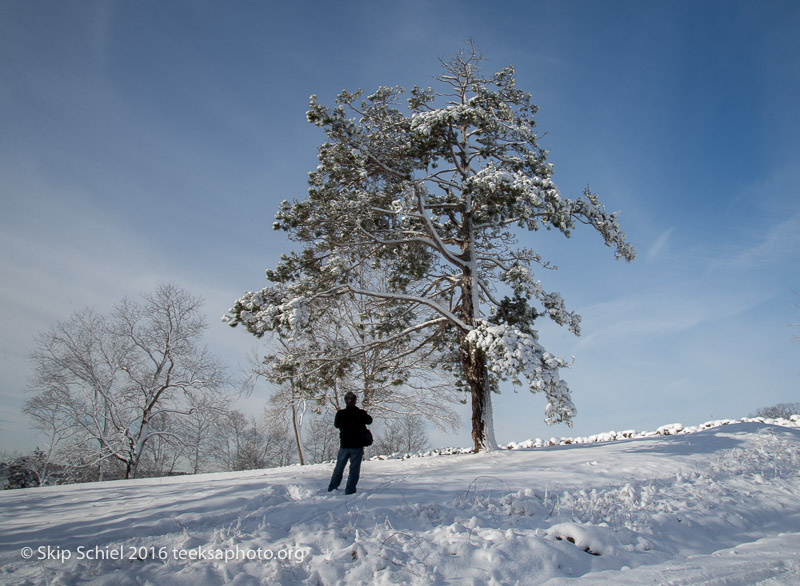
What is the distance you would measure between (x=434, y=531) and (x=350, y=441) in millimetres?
2882

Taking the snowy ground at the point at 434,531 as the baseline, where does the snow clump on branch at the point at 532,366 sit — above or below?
above

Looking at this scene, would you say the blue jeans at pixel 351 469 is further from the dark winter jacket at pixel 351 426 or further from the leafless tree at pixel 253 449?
the leafless tree at pixel 253 449

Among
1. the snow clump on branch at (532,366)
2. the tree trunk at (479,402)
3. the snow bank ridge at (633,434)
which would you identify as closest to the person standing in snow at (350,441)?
the snow clump on branch at (532,366)

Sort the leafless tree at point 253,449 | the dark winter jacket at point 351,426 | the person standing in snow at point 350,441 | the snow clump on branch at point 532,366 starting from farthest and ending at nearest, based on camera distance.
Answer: the leafless tree at point 253,449 < the snow clump on branch at point 532,366 < the dark winter jacket at point 351,426 < the person standing in snow at point 350,441

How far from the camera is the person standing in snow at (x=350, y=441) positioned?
760cm

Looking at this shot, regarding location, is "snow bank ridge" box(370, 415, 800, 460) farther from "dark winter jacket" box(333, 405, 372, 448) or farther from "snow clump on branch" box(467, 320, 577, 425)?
"dark winter jacket" box(333, 405, 372, 448)

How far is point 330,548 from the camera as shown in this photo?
4.79 meters

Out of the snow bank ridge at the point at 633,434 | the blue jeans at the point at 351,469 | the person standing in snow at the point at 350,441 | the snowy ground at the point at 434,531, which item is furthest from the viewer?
the snow bank ridge at the point at 633,434

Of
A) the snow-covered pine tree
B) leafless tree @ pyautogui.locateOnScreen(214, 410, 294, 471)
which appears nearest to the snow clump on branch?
the snow-covered pine tree

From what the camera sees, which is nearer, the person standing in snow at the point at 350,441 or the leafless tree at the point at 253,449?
the person standing in snow at the point at 350,441

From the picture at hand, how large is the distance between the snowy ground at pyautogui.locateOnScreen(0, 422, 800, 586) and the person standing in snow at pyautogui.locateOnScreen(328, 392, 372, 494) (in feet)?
1.17

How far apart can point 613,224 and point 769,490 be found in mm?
8152

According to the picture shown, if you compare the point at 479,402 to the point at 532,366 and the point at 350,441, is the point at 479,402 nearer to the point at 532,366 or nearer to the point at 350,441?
the point at 532,366

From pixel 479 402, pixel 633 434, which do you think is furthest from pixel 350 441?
pixel 633 434
